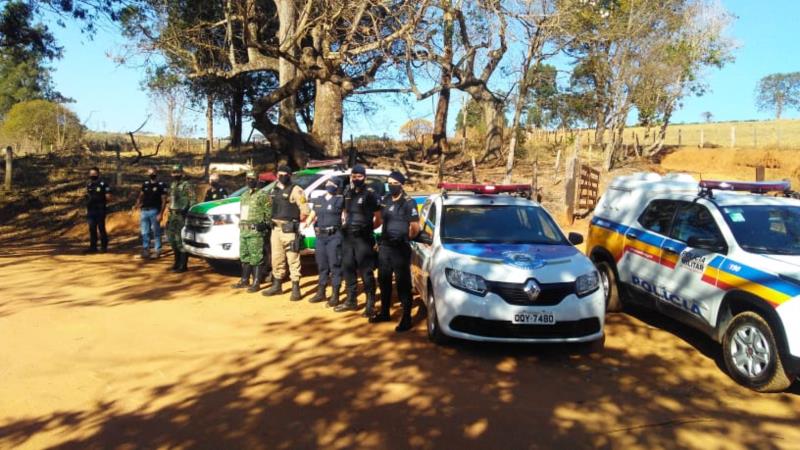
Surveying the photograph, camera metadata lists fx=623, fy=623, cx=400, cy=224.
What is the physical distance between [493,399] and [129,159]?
77.8ft

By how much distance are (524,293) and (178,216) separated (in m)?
6.90

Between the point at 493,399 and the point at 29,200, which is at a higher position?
the point at 29,200

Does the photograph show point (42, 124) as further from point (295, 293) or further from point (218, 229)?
point (295, 293)

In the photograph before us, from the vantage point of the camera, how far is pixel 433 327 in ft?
20.7

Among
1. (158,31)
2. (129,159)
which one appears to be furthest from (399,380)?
(129,159)

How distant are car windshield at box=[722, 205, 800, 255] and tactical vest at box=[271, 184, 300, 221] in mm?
5155

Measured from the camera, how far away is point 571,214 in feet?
57.1

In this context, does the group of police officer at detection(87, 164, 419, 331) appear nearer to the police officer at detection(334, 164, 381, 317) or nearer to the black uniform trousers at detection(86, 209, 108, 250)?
the police officer at detection(334, 164, 381, 317)

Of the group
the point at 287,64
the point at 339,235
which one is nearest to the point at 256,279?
the point at 339,235

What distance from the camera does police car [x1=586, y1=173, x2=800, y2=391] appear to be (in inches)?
199

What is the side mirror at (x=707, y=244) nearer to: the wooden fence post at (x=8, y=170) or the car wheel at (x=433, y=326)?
the car wheel at (x=433, y=326)

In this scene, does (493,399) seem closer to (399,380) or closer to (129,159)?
(399,380)

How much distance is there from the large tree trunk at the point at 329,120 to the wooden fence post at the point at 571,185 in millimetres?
6683

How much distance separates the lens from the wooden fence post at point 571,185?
17.4 m
